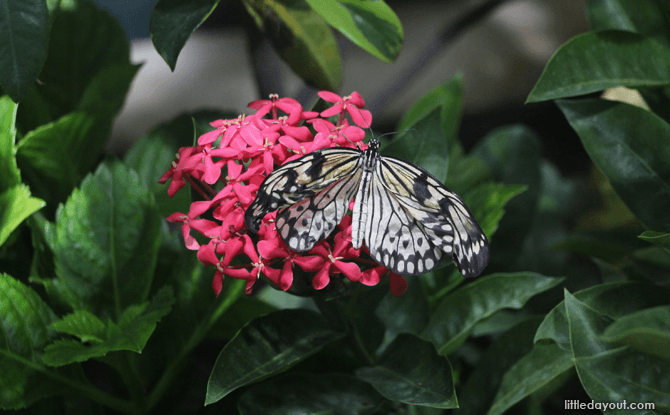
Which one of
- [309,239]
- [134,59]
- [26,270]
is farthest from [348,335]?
[134,59]

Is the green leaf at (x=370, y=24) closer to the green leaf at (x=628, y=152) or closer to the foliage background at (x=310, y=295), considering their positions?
the foliage background at (x=310, y=295)

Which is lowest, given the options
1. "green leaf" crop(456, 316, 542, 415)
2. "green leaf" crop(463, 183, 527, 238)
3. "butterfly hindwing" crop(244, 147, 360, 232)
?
"green leaf" crop(456, 316, 542, 415)

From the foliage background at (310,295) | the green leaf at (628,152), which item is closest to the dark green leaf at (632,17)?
the foliage background at (310,295)

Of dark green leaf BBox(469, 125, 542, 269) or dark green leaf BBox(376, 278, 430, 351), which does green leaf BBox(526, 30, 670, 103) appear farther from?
dark green leaf BBox(469, 125, 542, 269)

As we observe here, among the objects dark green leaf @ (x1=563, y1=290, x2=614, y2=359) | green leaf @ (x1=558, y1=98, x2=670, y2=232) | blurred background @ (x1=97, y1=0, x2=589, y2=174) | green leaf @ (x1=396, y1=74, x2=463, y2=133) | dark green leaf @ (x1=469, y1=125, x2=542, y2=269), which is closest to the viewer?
dark green leaf @ (x1=563, y1=290, x2=614, y2=359)

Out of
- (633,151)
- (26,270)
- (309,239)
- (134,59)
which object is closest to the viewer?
(309,239)

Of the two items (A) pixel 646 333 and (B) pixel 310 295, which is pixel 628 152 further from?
(B) pixel 310 295

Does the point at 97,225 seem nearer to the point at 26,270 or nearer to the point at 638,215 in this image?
the point at 26,270

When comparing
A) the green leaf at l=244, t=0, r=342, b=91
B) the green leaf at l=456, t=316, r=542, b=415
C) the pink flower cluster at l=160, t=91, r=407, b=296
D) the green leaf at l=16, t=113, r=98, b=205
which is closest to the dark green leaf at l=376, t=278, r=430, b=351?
the green leaf at l=456, t=316, r=542, b=415
